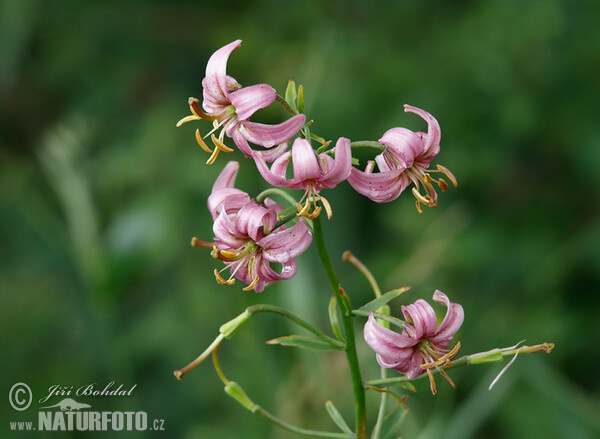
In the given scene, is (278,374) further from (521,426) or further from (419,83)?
(419,83)

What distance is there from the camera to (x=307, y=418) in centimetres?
187

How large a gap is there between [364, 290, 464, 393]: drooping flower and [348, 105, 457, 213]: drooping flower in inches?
6.2

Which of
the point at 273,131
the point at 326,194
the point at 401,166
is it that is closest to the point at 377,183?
the point at 401,166

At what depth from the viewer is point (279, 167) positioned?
0.94 meters

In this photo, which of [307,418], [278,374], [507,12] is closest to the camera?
[307,418]

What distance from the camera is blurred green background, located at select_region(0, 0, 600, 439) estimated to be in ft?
7.85

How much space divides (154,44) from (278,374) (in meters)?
2.32

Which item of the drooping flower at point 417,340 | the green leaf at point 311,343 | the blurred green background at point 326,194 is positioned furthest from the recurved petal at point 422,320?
the blurred green background at point 326,194

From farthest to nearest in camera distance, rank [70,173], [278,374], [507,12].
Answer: [507,12] < [278,374] < [70,173]

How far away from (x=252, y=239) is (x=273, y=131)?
0.55ft

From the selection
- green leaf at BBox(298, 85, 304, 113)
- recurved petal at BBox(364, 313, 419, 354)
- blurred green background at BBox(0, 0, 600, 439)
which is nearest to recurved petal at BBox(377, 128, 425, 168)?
green leaf at BBox(298, 85, 304, 113)

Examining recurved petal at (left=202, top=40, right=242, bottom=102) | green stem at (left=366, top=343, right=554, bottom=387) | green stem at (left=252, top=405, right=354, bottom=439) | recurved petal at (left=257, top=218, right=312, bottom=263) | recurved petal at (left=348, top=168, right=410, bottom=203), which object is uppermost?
recurved petal at (left=202, top=40, right=242, bottom=102)

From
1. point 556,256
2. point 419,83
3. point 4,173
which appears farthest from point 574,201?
point 4,173

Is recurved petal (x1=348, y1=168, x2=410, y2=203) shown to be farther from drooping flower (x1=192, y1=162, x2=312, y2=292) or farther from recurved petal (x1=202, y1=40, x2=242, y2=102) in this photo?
recurved petal (x1=202, y1=40, x2=242, y2=102)
